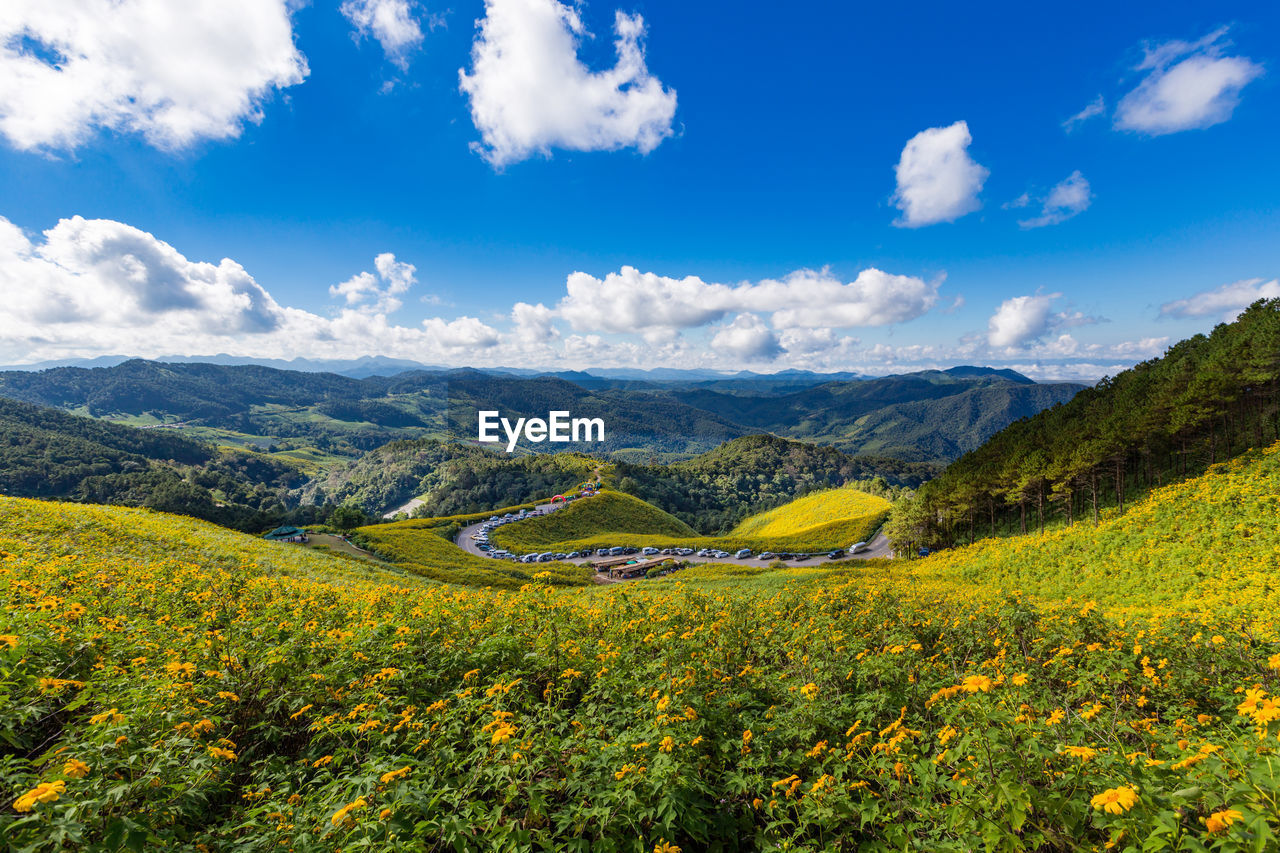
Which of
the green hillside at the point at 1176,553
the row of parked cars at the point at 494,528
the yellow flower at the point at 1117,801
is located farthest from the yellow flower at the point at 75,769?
the row of parked cars at the point at 494,528

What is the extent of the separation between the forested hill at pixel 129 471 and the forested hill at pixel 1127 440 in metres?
79.9

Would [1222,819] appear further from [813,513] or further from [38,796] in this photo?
[813,513]

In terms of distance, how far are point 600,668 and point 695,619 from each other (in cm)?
321

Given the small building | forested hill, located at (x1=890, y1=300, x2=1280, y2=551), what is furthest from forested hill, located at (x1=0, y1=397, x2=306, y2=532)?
forested hill, located at (x1=890, y1=300, x2=1280, y2=551)

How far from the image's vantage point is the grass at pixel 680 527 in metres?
69.3

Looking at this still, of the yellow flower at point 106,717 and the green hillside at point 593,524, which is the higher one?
the yellow flower at point 106,717

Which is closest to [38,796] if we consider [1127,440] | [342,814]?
[342,814]

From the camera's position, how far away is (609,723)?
5258 millimetres

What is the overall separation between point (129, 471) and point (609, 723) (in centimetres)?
17663

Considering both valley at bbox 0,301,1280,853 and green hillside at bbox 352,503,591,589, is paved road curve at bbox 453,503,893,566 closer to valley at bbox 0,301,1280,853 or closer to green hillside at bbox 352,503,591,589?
green hillside at bbox 352,503,591,589

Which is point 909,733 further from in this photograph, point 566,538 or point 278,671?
point 566,538

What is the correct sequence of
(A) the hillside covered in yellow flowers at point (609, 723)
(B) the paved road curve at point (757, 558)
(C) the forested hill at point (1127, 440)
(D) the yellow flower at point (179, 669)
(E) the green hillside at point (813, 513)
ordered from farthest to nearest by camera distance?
(E) the green hillside at point (813, 513), (B) the paved road curve at point (757, 558), (C) the forested hill at point (1127, 440), (D) the yellow flower at point (179, 669), (A) the hillside covered in yellow flowers at point (609, 723)

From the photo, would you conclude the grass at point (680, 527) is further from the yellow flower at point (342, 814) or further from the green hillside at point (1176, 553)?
the yellow flower at point (342, 814)

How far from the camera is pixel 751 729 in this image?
5180 millimetres
